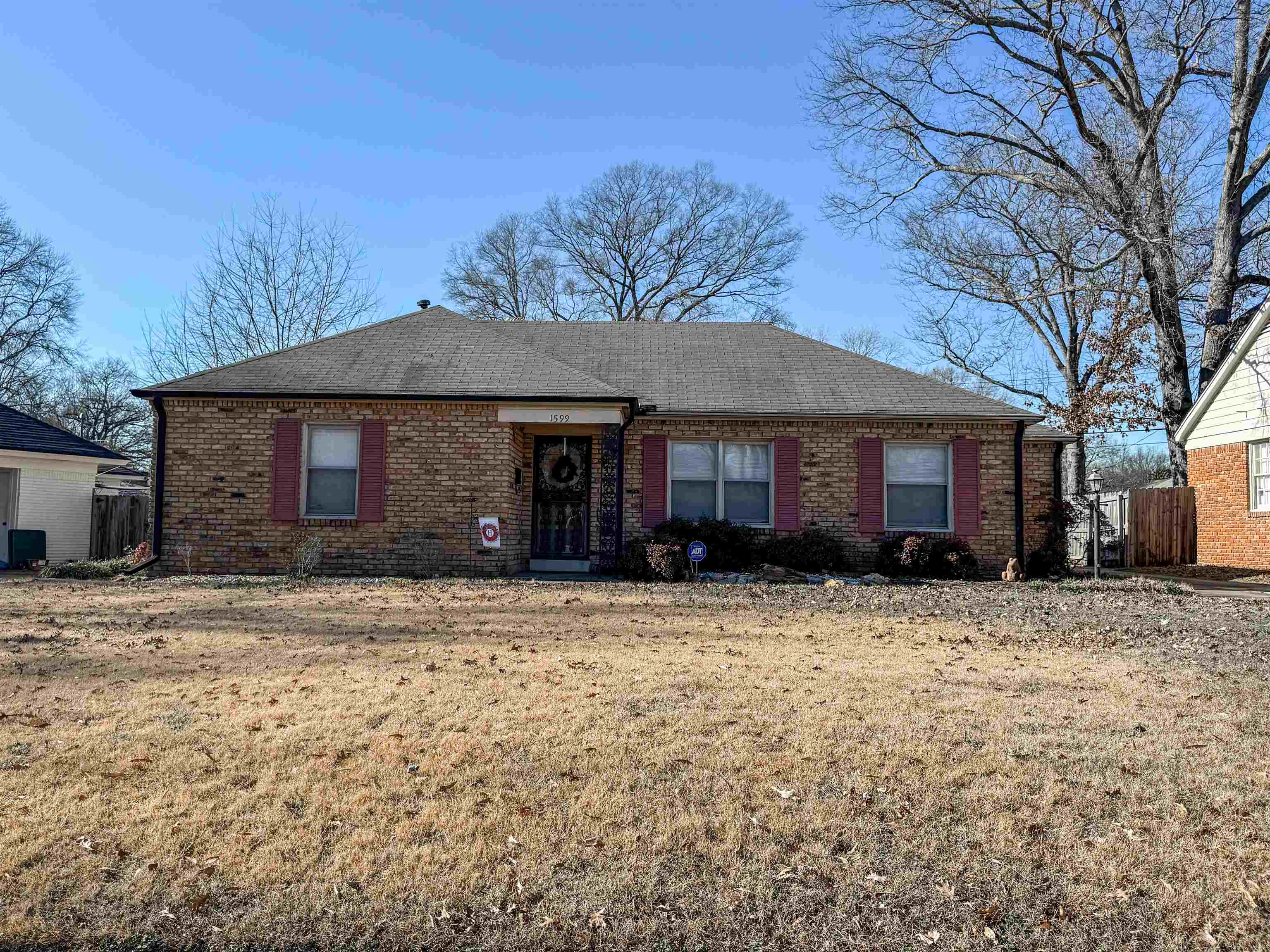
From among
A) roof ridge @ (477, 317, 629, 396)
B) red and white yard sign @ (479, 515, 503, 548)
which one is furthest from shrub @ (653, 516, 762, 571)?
red and white yard sign @ (479, 515, 503, 548)

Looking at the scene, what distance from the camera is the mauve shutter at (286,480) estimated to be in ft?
44.7

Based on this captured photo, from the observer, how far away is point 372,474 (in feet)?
44.5

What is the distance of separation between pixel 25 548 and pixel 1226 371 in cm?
2253

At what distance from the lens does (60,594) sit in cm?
1073

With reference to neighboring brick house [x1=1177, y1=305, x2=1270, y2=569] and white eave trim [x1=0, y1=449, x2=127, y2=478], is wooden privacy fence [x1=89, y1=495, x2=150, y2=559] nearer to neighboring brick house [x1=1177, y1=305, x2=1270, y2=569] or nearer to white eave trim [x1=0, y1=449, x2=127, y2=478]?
white eave trim [x1=0, y1=449, x2=127, y2=478]

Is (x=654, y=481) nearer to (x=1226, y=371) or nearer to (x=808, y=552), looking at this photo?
(x=808, y=552)

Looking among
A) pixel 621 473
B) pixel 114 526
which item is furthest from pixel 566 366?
pixel 114 526

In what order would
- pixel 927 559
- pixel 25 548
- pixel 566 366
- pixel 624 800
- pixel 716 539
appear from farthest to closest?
1. pixel 25 548
2. pixel 566 366
3. pixel 716 539
4. pixel 927 559
5. pixel 624 800

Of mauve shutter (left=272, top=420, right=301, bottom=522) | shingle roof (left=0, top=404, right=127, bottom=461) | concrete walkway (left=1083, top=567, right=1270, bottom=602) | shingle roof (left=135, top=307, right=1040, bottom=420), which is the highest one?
shingle roof (left=135, top=307, right=1040, bottom=420)

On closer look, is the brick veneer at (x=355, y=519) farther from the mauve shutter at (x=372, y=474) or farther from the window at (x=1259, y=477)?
the window at (x=1259, y=477)

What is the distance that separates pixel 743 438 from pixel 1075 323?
1910 cm

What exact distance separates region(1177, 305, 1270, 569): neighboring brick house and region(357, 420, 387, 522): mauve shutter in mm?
15140

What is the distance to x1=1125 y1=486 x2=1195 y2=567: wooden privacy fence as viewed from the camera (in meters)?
18.7

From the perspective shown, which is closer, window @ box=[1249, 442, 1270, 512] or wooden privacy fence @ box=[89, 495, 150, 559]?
window @ box=[1249, 442, 1270, 512]
